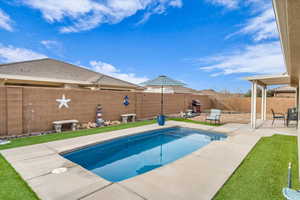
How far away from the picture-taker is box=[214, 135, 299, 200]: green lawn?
2.66 meters

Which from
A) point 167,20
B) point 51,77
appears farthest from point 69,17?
point 167,20

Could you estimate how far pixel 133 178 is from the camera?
10.7 feet

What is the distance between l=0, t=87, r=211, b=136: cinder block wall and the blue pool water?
3.21 metres

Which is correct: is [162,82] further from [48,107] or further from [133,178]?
[133,178]

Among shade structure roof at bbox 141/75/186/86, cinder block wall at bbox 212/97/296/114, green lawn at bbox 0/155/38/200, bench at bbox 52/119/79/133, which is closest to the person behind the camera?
green lawn at bbox 0/155/38/200

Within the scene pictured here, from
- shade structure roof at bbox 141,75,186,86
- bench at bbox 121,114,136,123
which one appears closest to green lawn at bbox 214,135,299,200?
shade structure roof at bbox 141,75,186,86

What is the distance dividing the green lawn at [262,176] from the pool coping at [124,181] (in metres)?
0.17

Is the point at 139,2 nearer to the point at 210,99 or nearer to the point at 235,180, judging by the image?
the point at 235,180

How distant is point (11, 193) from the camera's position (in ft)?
8.71

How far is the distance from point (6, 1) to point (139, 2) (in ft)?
24.2

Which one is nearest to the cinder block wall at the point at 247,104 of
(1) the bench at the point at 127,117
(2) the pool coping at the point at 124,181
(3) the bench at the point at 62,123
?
(1) the bench at the point at 127,117

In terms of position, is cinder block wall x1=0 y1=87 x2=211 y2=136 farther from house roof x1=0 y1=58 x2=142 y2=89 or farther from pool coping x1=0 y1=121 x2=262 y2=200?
house roof x1=0 y1=58 x2=142 y2=89

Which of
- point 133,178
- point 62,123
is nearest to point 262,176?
point 133,178

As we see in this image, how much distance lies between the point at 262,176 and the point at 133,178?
274 cm
